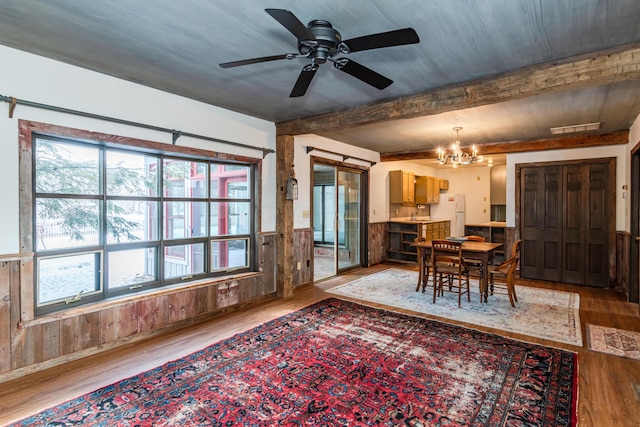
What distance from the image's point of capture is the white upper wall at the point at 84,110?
2527 millimetres

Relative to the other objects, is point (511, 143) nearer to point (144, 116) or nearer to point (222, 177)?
point (222, 177)

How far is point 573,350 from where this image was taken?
3.03 metres

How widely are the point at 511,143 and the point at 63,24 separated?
6280mm

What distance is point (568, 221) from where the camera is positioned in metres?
5.67

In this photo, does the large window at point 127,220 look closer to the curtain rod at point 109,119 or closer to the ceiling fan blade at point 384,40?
the curtain rod at point 109,119

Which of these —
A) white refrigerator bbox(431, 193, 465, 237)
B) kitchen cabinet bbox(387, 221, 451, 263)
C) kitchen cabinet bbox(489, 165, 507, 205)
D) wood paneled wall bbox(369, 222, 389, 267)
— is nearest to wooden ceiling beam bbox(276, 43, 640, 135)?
wood paneled wall bbox(369, 222, 389, 267)

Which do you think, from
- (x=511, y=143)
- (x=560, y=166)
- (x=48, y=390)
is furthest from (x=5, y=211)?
(x=560, y=166)

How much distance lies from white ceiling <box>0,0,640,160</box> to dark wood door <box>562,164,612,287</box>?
197 cm

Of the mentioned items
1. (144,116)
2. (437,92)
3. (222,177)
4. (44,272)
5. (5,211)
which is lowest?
(44,272)

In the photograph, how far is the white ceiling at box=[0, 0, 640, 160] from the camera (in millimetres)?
2014

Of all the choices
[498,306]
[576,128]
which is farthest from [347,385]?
[576,128]

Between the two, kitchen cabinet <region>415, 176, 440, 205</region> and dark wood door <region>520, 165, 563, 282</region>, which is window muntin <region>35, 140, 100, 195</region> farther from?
kitchen cabinet <region>415, 176, 440, 205</region>

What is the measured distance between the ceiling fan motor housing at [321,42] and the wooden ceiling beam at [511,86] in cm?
163

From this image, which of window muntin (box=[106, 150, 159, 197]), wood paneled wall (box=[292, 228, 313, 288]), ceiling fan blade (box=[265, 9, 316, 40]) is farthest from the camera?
wood paneled wall (box=[292, 228, 313, 288])
